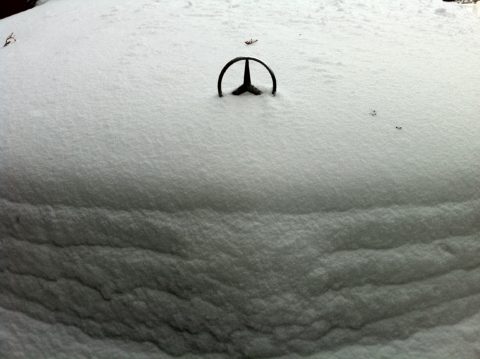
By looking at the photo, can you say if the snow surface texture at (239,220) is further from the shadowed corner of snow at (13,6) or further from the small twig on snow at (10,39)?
the shadowed corner of snow at (13,6)

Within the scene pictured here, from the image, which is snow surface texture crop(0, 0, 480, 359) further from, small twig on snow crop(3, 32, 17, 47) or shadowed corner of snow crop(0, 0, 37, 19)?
shadowed corner of snow crop(0, 0, 37, 19)

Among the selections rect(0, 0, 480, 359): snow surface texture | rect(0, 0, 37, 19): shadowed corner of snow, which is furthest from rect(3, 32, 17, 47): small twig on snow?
rect(0, 0, 37, 19): shadowed corner of snow

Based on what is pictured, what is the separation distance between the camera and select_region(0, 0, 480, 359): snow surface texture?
1.06 meters

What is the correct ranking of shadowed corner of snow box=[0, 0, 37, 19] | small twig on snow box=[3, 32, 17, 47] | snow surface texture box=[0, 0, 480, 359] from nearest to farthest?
1. snow surface texture box=[0, 0, 480, 359]
2. small twig on snow box=[3, 32, 17, 47]
3. shadowed corner of snow box=[0, 0, 37, 19]

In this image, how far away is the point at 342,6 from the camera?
2.16 m

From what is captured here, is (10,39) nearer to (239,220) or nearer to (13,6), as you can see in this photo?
(13,6)

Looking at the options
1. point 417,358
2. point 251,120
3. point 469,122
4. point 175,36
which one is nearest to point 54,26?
point 175,36

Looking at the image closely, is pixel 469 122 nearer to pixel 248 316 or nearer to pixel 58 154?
pixel 248 316

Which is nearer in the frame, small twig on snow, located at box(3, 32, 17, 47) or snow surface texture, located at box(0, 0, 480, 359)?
snow surface texture, located at box(0, 0, 480, 359)

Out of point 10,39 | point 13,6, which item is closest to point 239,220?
point 10,39

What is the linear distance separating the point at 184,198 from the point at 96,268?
31 cm

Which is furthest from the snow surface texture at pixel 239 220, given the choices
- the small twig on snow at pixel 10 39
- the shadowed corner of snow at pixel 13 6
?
the shadowed corner of snow at pixel 13 6

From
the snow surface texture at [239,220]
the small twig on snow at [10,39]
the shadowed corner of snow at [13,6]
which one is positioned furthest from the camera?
the shadowed corner of snow at [13,6]

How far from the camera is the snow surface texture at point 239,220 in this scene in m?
1.06
